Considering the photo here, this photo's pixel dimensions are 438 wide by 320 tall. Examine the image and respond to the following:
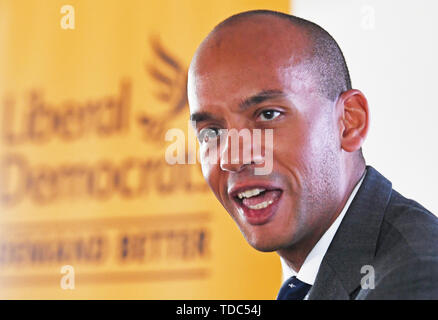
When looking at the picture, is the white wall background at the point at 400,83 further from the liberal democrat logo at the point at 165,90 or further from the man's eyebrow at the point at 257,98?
the man's eyebrow at the point at 257,98

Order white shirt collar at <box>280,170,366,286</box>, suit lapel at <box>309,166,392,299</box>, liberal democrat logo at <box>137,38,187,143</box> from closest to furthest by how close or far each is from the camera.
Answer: suit lapel at <box>309,166,392,299</box> → white shirt collar at <box>280,170,366,286</box> → liberal democrat logo at <box>137,38,187,143</box>

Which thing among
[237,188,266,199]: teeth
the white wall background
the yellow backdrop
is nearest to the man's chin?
[237,188,266,199]: teeth

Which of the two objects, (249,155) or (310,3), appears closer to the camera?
(249,155)

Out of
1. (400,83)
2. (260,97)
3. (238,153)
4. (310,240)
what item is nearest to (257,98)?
(260,97)

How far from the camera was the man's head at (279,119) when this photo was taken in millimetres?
1448

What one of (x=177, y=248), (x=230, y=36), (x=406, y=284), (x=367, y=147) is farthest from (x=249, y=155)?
(x=177, y=248)

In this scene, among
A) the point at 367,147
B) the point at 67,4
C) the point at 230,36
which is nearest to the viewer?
the point at 230,36

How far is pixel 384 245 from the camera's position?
4.29 ft

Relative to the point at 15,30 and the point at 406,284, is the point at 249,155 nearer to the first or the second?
the point at 406,284

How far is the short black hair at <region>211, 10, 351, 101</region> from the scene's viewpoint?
156cm

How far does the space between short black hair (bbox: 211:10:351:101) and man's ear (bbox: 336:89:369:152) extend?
29mm

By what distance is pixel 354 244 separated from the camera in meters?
1.37

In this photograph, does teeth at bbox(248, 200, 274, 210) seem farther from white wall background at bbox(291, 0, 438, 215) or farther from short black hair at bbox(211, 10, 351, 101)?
white wall background at bbox(291, 0, 438, 215)

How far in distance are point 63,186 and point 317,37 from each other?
2632mm
